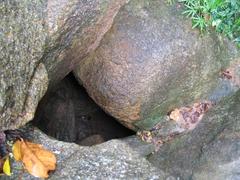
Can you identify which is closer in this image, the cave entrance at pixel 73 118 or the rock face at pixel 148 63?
the rock face at pixel 148 63

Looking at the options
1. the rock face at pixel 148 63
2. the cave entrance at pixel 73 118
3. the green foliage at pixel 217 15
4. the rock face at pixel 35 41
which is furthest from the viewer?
the cave entrance at pixel 73 118

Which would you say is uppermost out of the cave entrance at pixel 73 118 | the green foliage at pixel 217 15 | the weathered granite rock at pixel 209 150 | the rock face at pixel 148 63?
the green foliage at pixel 217 15

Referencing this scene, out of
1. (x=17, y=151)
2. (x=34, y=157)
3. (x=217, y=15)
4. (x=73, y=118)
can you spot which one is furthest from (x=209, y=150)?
(x=73, y=118)

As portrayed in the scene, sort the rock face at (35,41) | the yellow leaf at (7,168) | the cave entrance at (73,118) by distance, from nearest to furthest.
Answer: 1. the rock face at (35,41)
2. the yellow leaf at (7,168)
3. the cave entrance at (73,118)

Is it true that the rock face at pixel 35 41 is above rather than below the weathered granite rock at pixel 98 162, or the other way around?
above

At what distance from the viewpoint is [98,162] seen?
2914 millimetres

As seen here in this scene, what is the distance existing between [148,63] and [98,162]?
862 mm

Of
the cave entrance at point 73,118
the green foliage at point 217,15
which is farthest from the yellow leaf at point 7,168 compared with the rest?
the green foliage at point 217,15

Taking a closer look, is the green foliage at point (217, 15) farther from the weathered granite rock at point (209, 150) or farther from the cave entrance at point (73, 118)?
the cave entrance at point (73, 118)

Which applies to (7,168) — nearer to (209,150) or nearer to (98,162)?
(98,162)

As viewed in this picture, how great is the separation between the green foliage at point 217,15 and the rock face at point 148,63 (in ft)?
0.26

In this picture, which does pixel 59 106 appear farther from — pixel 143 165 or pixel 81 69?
pixel 143 165

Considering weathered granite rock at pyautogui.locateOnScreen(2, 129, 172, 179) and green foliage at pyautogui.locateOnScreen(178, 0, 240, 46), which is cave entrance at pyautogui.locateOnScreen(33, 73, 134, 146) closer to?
weathered granite rock at pyautogui.locateOnScreen(2, 129, 172, 179)

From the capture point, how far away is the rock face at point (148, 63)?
320 centimetres
